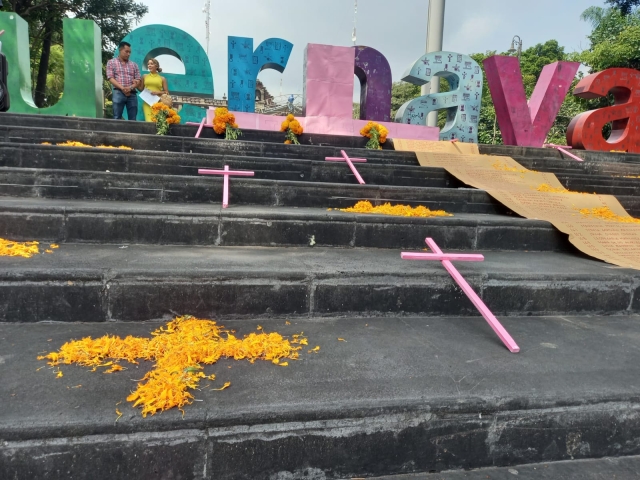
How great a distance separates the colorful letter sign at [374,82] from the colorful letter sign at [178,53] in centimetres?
328

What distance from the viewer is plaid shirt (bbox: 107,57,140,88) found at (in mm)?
6625

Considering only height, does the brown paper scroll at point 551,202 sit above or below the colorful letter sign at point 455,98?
below

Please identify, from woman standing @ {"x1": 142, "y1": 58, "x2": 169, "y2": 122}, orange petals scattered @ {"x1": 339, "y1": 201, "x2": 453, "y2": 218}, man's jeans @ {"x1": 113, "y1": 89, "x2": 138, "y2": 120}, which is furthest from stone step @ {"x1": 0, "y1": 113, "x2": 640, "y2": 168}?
orange petals scattered @ {"x1": 339, "y1": 201, "x2": 453, "y2": 218}

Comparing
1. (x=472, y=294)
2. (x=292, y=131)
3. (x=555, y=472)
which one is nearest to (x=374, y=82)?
(x=292, y=131)

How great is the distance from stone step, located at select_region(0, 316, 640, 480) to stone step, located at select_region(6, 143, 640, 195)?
2.70m

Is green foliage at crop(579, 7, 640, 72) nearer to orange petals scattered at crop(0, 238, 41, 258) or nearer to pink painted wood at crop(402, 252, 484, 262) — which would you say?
pink painted wood at crop(402, 252, 484, 262)

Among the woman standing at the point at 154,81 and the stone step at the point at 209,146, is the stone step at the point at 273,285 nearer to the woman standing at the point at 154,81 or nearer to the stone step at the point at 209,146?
the stone step at the point at 209,146

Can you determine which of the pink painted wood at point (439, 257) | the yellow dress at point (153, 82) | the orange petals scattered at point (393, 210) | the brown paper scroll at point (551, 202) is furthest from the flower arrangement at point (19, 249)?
the yellow dress at point (153, 82)

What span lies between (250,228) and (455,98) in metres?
7.68

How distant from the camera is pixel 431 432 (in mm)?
1435

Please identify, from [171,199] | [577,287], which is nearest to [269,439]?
[577,287]

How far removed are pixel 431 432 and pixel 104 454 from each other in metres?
1.08

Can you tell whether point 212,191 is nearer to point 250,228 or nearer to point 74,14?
point 250,228

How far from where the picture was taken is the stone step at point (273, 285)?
6.45 feet
